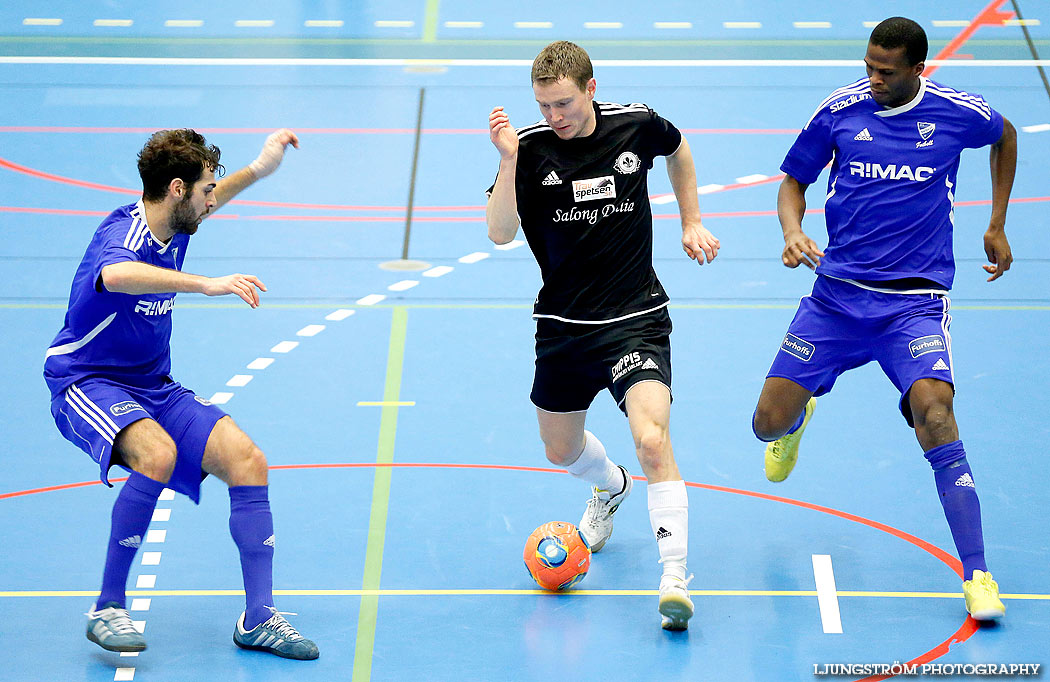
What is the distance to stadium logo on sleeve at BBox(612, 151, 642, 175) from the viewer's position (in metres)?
5.75

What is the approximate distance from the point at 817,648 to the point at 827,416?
2.43m

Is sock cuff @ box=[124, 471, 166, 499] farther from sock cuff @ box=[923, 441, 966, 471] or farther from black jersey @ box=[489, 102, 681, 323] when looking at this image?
sock cuff @ box=[923, 441, 966, 471]

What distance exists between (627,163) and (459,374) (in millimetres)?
2689

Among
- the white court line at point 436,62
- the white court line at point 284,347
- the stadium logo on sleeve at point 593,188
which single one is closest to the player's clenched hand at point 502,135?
the stadium logo on sleeve at point 593,188

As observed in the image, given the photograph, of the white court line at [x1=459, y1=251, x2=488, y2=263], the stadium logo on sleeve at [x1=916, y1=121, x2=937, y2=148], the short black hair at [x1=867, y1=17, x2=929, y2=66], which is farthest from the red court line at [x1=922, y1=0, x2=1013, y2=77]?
the short black hair at [x1=867, y1=17, x2=929, y2=66]

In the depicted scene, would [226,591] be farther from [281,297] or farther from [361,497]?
[281,297]

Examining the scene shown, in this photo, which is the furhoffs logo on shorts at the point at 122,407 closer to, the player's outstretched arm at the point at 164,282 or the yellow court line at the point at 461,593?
the player's outstretched arm at the point at 164,282

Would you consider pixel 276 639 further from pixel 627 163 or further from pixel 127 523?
pixel 627 163

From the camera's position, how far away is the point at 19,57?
13.7 metres

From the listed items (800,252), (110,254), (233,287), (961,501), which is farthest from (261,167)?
(961,501)

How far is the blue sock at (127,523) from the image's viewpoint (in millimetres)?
5234

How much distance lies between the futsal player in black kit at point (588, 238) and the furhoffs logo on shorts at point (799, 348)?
64 centimetres

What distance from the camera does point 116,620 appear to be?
5.28m

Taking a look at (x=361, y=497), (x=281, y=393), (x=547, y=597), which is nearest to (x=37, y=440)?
(x=281, y=393)
